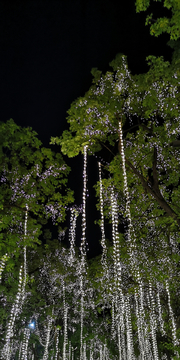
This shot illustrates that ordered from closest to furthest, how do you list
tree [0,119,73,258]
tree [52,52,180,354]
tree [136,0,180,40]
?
tree [136,0,180,40] < tree [52,52,180,354] < tree [0,119,73,258]

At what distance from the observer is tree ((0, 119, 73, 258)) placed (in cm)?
792

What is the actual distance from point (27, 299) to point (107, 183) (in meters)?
8.65

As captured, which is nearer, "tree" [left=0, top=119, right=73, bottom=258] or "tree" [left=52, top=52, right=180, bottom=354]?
"tree" [left=52, top=52, right=180, bottom=354]

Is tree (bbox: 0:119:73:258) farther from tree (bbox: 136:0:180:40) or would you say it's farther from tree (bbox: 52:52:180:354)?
tree (bbox: 136:0:180:40)

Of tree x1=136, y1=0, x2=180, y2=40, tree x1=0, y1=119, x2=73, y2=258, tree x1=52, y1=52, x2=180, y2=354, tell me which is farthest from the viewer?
tree x1=0, y1=119, x2=73, y2=258

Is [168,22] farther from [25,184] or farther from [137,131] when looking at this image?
→ [25,184]

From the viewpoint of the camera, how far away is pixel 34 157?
354 inches

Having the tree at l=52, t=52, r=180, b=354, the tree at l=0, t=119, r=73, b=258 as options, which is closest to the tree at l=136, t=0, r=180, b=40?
the tree at l=52, t=52, r=180, b=354

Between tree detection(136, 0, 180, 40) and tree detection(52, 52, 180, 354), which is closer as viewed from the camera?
tree detection(136, 0, 180, 40)

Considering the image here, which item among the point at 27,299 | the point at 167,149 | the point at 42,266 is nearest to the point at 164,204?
the point at 167,149

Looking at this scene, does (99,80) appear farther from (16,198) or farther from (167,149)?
(16,198)

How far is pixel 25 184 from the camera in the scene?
346 inches

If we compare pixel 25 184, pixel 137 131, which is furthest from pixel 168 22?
pixel 25 184

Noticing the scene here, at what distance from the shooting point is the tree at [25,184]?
792 cm
